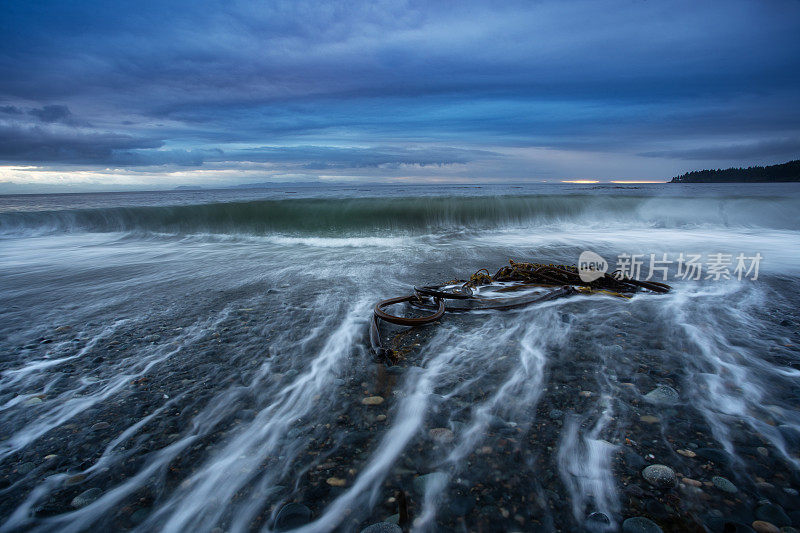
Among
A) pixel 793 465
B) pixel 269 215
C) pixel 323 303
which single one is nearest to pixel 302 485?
pixel 793 465

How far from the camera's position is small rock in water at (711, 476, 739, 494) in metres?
1.42

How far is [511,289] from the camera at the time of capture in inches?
168

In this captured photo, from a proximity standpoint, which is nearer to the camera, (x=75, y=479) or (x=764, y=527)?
(x=764, y=527)

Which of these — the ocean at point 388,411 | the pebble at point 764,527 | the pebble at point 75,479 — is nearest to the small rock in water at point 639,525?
the ocean at point 388,411

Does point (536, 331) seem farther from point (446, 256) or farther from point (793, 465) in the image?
point (446, 256)

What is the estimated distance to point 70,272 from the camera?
19.7ft

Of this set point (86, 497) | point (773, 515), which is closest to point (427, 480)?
point (773, 515)

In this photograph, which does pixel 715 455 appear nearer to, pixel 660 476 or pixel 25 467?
pixel 660 476

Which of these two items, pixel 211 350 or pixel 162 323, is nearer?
pixel 211 350

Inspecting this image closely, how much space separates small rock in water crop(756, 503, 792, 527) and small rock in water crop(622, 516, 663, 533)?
1.34 ft

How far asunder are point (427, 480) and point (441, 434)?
0.31 m

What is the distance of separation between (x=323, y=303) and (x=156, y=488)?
257 cm

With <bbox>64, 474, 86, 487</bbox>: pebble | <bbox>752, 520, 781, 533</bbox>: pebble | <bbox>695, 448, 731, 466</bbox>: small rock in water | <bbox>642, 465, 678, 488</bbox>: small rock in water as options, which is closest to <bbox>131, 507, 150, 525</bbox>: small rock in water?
<bbox>64, 474, 86, 487</bbox>: pebble
